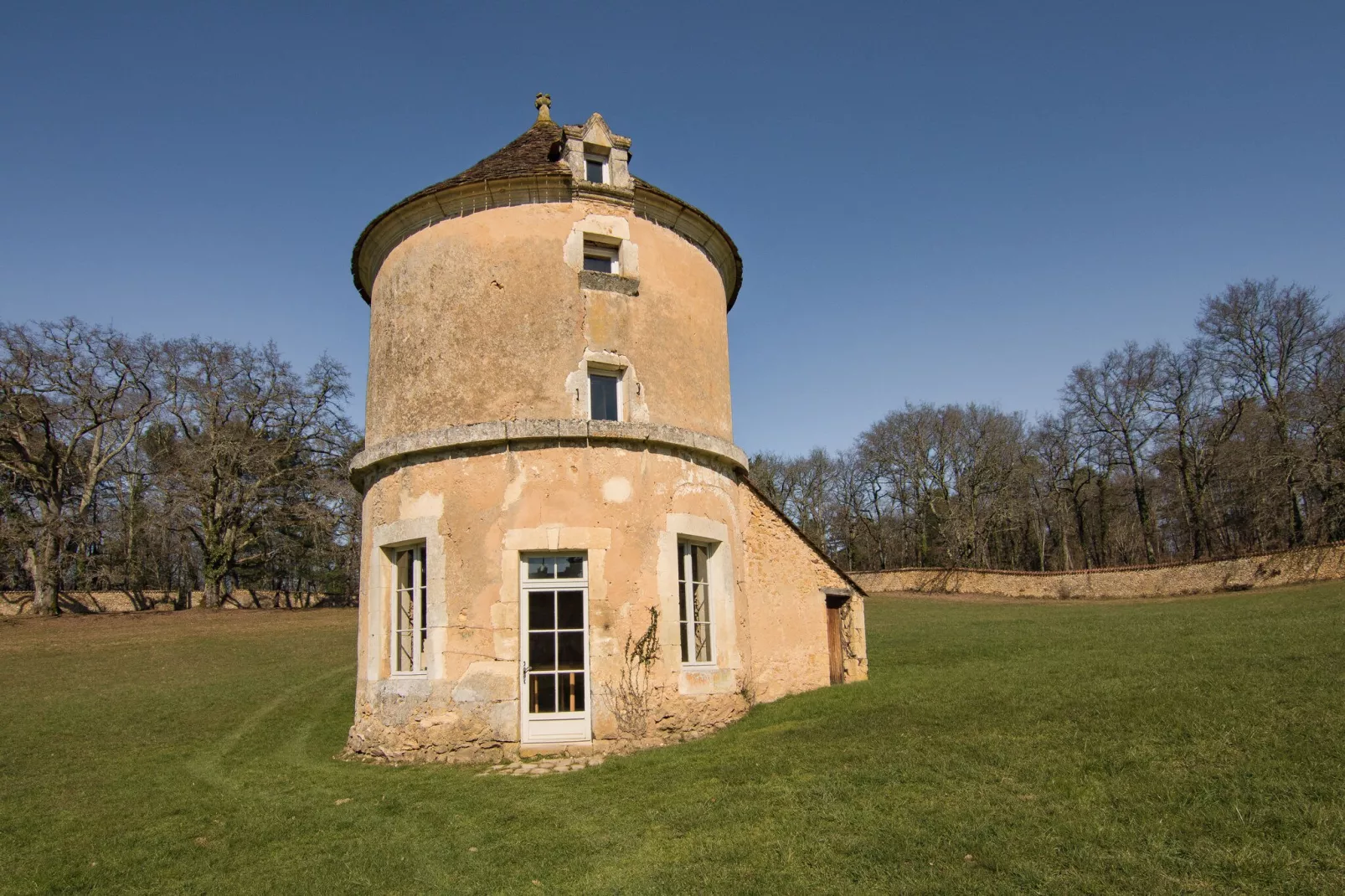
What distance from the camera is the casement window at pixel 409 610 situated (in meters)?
11.8

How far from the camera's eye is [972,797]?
7.03 metres

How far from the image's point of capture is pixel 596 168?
1312cm

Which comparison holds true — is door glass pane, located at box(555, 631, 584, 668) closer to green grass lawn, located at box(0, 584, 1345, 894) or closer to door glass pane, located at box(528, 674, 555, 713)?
door glass pane, located at box(528, 674, 555, 713)

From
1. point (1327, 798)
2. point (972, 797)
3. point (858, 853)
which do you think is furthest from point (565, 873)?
point (1327, 798)

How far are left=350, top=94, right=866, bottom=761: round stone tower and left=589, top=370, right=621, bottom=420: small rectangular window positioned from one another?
3 centimetres

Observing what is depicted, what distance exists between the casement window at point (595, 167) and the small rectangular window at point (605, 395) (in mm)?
3177

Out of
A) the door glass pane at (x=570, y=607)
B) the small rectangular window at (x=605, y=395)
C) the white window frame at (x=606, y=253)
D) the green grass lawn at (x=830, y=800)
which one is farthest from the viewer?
the white window frame at (x=606, y=253)

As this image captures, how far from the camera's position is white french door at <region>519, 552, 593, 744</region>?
1088 centimetres

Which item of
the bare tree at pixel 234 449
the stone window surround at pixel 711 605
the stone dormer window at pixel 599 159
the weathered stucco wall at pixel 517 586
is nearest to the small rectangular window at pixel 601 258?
the stone dormer window at pixel 599 159

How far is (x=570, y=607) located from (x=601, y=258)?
5361mm

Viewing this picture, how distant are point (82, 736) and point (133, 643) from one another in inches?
600

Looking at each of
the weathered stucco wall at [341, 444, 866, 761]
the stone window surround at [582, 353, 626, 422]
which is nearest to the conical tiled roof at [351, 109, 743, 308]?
the stone window surround at [582, 353, 626, 422]

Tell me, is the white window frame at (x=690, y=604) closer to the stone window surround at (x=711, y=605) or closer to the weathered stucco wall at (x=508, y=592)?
the stone window surround at (x=711, y=605)

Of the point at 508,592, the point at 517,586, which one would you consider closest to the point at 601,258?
the point at 517,586
